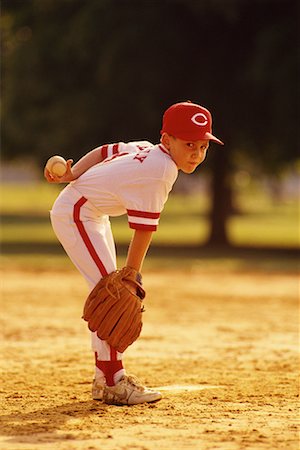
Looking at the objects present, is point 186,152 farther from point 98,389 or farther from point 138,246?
point 98,389

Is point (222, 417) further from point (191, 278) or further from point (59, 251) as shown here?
point (59, 251)

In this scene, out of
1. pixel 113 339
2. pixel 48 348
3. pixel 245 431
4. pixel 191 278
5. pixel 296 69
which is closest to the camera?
pixel 245 431

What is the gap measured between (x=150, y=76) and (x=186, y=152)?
1656cm

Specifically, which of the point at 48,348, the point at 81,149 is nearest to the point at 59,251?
the point at 81,149

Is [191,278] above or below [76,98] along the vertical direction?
below

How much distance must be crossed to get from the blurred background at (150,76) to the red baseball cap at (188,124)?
15582 millimetres

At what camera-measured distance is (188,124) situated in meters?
6.46

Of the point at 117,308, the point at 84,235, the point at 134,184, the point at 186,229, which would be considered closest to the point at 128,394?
the point at 117,308

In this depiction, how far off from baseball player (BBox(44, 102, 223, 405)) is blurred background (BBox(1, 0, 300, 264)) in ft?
50.3

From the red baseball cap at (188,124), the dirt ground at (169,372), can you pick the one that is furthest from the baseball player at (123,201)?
the dirt ground at (169,372)

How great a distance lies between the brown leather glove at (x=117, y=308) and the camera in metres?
6.45

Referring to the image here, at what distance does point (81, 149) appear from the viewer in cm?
2372

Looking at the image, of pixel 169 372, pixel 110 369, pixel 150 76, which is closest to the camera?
pixel 110 369

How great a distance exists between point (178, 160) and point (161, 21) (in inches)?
662
